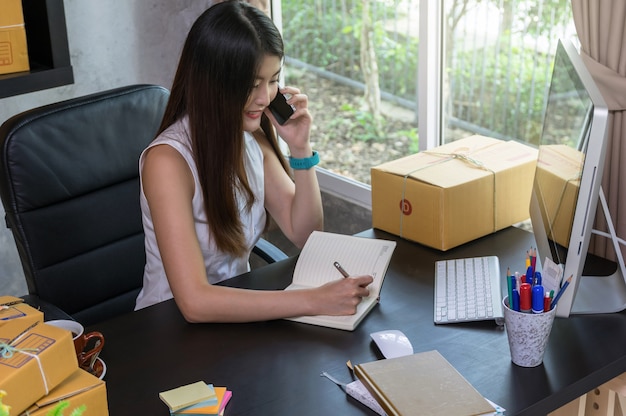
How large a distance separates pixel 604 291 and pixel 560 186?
27cm

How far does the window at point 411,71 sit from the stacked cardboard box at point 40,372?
1.53 m

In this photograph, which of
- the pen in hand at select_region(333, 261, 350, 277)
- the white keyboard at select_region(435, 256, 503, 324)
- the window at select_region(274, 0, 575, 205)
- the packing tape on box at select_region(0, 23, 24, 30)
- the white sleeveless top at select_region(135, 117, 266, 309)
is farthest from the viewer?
the window at select_region(274, 0, 575, 205)

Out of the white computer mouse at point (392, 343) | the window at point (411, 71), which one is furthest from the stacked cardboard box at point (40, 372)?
the window at point (411, 71)

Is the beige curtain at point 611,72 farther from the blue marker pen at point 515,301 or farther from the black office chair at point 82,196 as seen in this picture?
the black office chair at point 82,196

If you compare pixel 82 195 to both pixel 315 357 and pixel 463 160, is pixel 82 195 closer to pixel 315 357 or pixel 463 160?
pixel 315 357

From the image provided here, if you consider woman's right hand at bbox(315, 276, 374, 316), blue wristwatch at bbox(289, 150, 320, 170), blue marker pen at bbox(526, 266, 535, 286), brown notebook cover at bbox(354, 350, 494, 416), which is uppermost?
blue wristwatch at bbox(289, 150, 320, 170)

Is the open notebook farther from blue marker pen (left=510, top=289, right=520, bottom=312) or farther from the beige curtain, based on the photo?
the beige curtain

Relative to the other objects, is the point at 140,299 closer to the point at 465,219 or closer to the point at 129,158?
the point at 129,158

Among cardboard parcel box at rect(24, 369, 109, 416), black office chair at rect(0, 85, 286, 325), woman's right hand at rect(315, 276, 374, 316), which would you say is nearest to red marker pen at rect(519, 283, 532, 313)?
woman's right hand at rect(315, 276, 374, 316)

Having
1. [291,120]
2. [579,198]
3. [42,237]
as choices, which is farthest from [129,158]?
[579,198]

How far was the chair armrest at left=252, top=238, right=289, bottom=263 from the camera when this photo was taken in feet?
6.79

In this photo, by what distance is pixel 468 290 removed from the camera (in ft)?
5.50

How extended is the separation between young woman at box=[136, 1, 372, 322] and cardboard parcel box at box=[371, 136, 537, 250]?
0.22 m

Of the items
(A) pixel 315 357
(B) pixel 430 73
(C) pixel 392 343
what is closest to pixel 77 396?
(A) pixel 315 357
